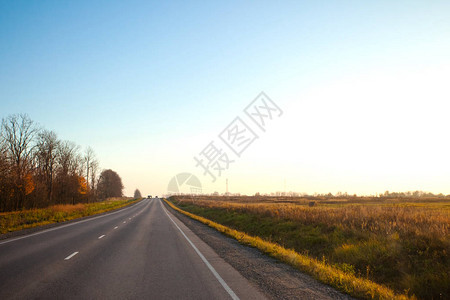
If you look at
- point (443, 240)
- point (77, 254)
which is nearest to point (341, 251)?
point (443, 240)

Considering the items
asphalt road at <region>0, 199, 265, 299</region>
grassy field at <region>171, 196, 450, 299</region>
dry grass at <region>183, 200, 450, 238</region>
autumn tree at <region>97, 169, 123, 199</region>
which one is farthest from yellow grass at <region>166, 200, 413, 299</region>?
autumn tree at <region>97, 169, 123, 199</region>

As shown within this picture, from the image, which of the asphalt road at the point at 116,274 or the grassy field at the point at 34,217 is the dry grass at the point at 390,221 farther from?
the grassy field at the point at 34,217

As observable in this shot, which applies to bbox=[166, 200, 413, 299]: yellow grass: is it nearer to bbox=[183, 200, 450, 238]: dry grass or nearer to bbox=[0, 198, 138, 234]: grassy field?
bbox=[183, 200, 450, 238]: dry grass

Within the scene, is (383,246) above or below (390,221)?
below

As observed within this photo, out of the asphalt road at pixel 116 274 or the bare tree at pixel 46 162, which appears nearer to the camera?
the asphalt road at pixel 116 274

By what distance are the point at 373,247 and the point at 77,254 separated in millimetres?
10804

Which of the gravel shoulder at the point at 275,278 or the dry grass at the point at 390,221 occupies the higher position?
the dry grass at the point at 390,221

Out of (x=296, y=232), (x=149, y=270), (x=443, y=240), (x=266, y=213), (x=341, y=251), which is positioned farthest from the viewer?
(x=266, y=213)

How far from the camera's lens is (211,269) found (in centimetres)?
847

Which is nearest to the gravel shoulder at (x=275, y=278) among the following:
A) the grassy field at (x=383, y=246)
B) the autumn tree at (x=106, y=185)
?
the grassy field at (x=383, y=246)

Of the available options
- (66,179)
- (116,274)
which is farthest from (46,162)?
(116,274)

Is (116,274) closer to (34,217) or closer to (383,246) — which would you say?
(383,246)

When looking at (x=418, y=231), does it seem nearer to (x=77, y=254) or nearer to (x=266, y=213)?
(x=77, y=254)

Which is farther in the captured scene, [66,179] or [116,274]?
[66,179]
